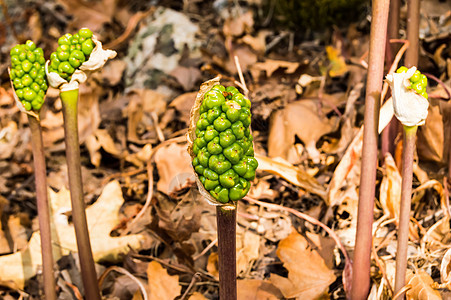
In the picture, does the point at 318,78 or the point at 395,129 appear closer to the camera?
the point at 395,129

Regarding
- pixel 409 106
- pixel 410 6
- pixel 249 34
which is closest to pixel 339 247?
pixel 409 106

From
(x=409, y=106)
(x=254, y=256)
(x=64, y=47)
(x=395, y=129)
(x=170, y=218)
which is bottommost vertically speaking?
(x=254, y=256)

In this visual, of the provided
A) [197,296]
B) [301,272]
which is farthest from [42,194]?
[301,272]

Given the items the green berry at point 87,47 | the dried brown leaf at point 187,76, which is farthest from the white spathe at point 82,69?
the dried brown leaf at point 187,76

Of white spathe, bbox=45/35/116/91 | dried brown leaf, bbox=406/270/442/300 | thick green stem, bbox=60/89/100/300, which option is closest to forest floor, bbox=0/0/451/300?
dried brown leaf, bbox=406/270/442/300

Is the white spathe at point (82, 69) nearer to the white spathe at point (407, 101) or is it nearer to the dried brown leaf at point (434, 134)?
the white spathe at point (407, 101)

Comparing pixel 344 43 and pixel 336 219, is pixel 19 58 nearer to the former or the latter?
pixel 336 219

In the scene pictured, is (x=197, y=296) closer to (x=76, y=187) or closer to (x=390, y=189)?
(x=76, y=187)
